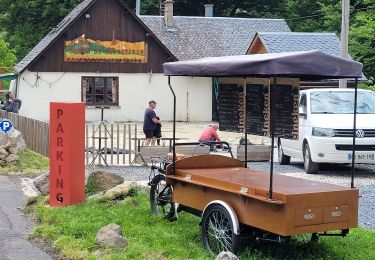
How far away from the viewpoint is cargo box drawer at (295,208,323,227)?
7.42 m

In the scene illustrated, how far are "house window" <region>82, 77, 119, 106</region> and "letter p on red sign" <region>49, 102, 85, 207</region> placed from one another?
85.8 ft

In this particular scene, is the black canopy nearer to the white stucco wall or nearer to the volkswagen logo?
the volkswagen logo

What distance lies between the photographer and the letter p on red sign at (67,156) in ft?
37.9

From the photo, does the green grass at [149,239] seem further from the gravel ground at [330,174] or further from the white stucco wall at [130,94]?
the white stucco wall at [130,94]

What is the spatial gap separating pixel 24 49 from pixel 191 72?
153 feet

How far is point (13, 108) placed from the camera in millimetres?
27891

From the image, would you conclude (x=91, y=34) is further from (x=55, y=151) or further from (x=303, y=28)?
(x=55, y=151)

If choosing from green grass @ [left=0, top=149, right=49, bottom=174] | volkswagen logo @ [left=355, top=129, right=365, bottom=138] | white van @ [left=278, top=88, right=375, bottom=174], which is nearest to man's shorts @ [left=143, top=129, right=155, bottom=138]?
green grass @ [left=0, top=149, right=49, bottom=174]

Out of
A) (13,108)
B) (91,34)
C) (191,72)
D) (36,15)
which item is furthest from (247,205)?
(36,15)

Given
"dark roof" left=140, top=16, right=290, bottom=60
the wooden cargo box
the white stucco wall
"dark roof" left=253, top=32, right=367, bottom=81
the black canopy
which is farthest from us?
"dark roof" left=140, top=16, right=290, bottom=60

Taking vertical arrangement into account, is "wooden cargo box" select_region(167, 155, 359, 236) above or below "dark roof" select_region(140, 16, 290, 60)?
below

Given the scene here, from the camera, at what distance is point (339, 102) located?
17.1m

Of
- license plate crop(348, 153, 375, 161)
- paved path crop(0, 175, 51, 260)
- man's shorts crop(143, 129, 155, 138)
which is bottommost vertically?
paved path crop(0, 175, 51, 260)

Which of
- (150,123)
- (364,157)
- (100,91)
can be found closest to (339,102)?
(364,157)
